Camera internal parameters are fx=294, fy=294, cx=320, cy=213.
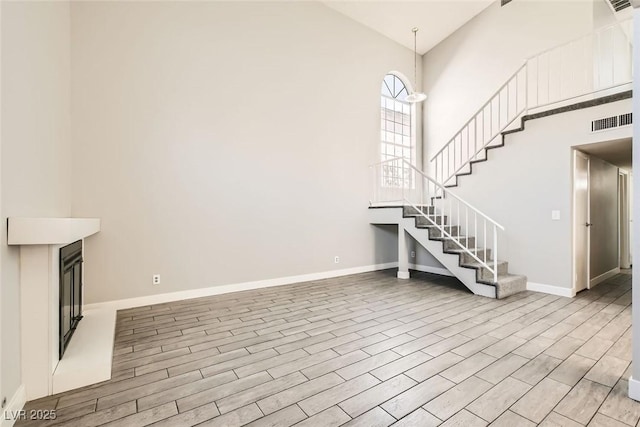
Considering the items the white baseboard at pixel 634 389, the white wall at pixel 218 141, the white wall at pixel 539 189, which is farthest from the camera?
the white wall at pixel 539 189

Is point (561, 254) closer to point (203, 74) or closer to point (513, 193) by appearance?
point (513, 193)

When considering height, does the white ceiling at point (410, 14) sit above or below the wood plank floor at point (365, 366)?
above

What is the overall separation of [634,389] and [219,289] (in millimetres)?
3978

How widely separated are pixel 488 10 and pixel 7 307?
7.79 metres

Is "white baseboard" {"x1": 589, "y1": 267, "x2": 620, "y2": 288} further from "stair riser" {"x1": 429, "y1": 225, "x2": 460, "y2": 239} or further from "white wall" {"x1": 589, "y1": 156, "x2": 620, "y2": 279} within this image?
"stair riser" {"x1": 429, "y1": 225, "x2": 460, "y2": 239}

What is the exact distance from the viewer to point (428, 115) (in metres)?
6.77

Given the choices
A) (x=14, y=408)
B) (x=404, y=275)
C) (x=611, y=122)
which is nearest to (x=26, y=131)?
(x=14, y=408)

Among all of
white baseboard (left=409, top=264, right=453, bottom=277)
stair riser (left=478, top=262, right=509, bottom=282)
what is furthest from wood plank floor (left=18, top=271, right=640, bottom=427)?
white baseboard (left=409, top=264, right=453, bottom=277)

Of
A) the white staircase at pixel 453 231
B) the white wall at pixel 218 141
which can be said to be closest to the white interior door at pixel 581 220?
the white staircase at pixel 453 231

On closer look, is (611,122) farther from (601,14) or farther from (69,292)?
(69,292)

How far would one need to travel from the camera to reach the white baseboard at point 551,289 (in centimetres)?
392

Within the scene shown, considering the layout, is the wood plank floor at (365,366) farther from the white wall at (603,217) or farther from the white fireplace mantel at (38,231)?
the white wall at (603,217)

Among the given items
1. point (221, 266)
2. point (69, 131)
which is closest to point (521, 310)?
point (221, 266)

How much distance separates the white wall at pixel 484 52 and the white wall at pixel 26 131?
637 centimetres
